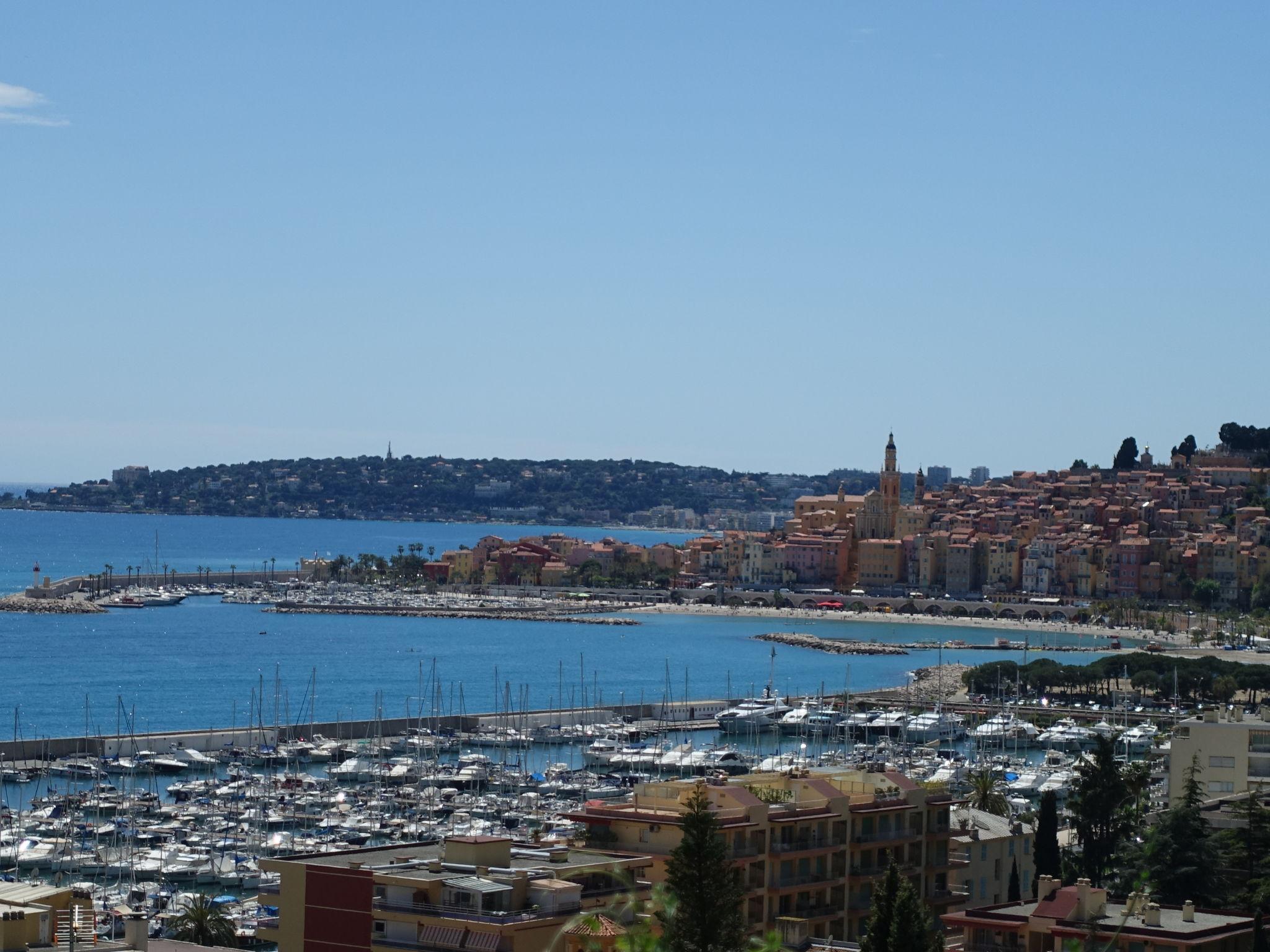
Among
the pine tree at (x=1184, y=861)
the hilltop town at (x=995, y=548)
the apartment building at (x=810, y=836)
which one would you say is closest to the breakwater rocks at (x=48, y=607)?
the hilltop town at (x=995, y=548)

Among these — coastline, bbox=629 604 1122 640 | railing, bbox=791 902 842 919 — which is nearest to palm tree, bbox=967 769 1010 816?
railing, bbox=791 902 842 919

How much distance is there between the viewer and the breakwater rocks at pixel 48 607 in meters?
95.6

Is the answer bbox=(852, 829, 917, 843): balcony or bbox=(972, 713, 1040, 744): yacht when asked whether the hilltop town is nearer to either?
bbox=(972, 713, 1040, 744): yacht

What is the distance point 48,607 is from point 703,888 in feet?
288

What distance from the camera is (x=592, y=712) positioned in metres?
51.0

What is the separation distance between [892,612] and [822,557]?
873cm

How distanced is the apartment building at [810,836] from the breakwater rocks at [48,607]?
81520 millimetres

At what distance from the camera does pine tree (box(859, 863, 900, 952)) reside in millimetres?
12312

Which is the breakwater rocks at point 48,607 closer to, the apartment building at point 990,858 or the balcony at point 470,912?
the apartment building at point 990,858

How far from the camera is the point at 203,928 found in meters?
21.8

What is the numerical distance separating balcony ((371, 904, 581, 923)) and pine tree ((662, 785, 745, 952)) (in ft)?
3.52

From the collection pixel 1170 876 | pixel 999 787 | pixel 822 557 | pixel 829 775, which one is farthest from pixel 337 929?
pixel 822 557

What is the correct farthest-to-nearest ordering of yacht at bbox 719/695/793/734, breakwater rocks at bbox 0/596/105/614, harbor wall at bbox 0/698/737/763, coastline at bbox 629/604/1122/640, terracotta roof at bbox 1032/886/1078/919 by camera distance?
breakwater rocks at bbox 0/596/105/614, coastline at bbox 629/604/1122/640, yacht at bbox 719/695/793/734, harbor wall at bbox 0/698/737/763, terracotta roof at bbox 1032/886/1078/919

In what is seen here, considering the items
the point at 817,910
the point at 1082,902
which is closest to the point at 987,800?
the point at 817,910
